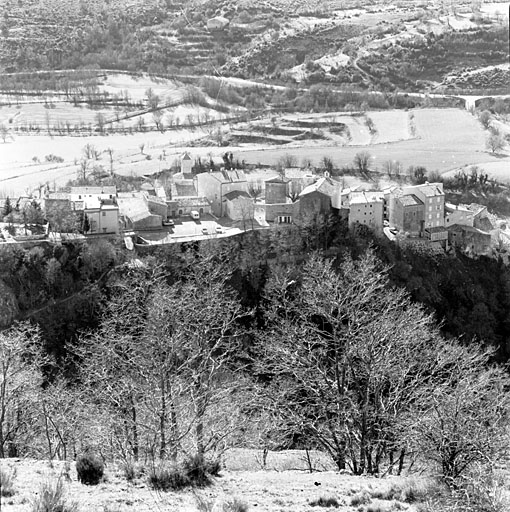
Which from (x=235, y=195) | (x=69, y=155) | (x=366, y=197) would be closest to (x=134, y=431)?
(x=235, y=195)

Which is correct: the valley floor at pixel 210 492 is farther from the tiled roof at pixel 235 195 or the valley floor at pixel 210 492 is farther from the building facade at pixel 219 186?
the building facade at pixel 219 186

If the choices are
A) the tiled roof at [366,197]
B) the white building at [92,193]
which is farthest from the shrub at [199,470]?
the tiled roof at [366,197]

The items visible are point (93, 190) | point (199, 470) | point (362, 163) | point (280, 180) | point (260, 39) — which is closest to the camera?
point (199, 470)

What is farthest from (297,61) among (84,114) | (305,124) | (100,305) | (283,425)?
(283,425)

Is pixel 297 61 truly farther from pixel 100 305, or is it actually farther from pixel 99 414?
pixel 99 414

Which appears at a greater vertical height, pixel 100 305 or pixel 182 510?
pixel 182 510

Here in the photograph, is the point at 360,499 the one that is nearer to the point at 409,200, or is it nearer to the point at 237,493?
the point at 237,493

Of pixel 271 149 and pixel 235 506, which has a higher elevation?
pixel 235 506
